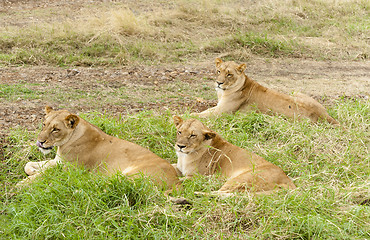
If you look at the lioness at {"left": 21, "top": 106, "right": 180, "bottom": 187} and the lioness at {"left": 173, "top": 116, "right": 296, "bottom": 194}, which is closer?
the lioness at {"left": 173, "top": 116, "right": 296, "bottom": 194}

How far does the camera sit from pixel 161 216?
3.80 m

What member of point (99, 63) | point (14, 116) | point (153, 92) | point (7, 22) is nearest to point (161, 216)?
point (14, 116)

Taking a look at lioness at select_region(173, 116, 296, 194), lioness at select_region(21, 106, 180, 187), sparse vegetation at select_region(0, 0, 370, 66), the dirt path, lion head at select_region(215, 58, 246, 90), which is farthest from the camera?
sparse vegetation at select_region(0, 0, 370, 66)

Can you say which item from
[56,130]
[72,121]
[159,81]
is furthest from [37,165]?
[159,81]

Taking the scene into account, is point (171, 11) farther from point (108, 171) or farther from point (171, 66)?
point (108, 171)

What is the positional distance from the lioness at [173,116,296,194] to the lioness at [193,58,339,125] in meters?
1.58

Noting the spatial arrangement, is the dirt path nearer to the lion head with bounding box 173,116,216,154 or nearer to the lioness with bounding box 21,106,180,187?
the lioness with bounding box 21,106,180,187

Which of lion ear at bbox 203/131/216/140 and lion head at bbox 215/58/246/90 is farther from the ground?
lion ear at bbox 203/131/216/140

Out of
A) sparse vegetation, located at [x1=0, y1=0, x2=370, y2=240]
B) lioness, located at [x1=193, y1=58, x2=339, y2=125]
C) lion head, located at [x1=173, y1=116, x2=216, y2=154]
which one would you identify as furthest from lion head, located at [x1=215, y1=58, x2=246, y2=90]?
lion head, located at [x1=173, y1=116, x2=216, y2=154]

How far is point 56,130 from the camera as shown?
469 centimetres

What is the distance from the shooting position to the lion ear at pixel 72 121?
15.3ft

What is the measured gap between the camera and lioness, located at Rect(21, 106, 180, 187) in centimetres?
A: 465

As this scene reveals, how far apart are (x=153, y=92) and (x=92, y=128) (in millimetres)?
2729

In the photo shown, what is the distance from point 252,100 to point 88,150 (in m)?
2.79
